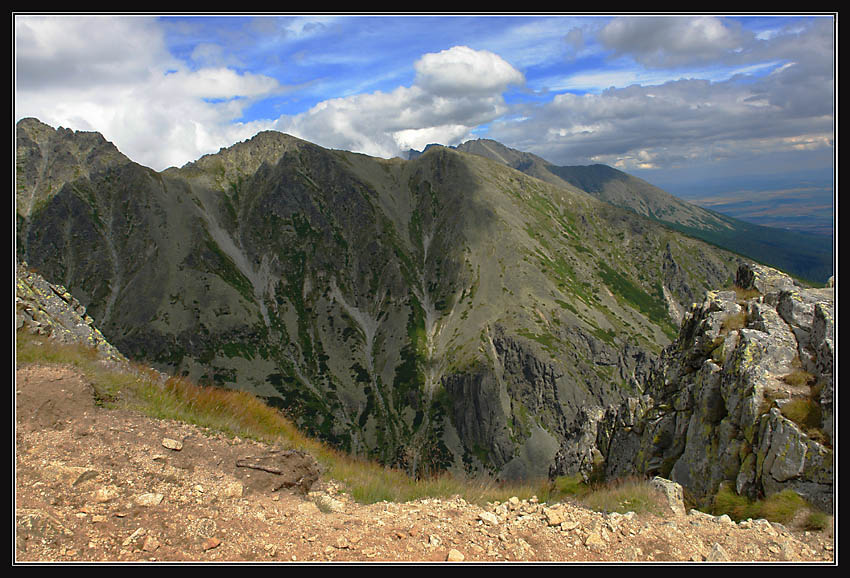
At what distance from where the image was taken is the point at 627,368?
7323 inches

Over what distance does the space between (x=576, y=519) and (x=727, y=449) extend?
7980 millimetres

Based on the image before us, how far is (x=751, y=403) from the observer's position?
42.7ft

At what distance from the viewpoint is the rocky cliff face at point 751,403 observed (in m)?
11.0

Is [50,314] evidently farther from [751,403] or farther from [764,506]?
[751,403]

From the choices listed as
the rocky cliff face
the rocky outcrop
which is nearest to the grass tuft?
the rocky cliff face

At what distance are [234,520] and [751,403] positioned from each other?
46.1ft

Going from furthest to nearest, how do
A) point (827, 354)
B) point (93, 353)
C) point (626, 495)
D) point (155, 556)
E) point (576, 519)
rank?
point (93, 353) < point (827, 354) < point (626, 495) < point (576, 519) < point (155, 556)

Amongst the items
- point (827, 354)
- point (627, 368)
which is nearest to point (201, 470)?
point (827, 354)

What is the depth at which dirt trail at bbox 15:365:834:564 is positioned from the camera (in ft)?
22.5

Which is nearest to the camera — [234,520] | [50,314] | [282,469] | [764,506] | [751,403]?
[234,520]

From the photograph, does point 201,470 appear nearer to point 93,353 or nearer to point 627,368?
point 93,353

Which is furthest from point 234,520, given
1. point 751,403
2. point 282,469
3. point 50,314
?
point 50,314

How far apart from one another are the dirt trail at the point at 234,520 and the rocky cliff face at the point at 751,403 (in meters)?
2.43

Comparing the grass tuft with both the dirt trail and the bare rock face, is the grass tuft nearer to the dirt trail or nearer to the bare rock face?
the dirt trail
